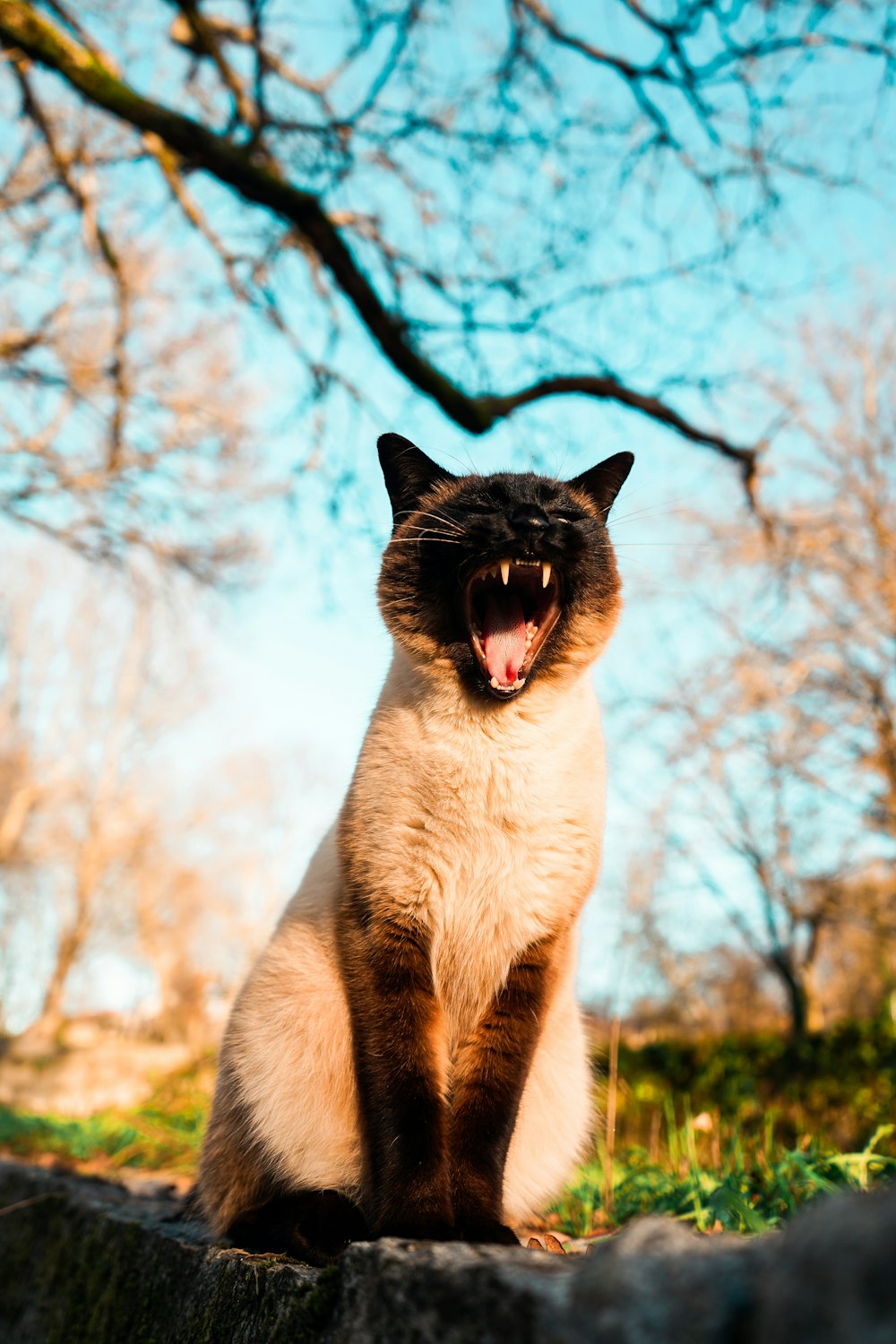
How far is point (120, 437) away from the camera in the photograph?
278 inches

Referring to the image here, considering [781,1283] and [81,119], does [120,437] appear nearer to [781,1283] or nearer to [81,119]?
[81,119]

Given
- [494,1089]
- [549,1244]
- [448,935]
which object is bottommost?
[549,1244]

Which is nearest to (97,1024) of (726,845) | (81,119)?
(726,845)

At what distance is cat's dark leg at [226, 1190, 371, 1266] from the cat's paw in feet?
0.62

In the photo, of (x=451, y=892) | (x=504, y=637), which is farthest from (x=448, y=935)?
(x=504, y=637)

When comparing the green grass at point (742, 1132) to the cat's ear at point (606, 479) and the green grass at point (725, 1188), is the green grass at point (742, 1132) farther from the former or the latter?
the cat's ear at point (606, 479)

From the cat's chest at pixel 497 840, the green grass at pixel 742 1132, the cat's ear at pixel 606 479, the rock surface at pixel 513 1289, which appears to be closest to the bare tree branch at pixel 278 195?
the cat's ear at pixel 606 479

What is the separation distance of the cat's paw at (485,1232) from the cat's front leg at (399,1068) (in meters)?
0.04

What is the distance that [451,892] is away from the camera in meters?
1.84

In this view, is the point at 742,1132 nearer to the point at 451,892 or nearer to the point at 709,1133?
the point at 709,1133

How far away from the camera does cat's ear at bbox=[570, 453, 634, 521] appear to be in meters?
2.38

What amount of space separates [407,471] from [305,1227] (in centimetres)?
164

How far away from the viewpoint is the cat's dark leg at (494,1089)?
5.40 feet

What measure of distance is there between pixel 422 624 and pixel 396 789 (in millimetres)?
390
